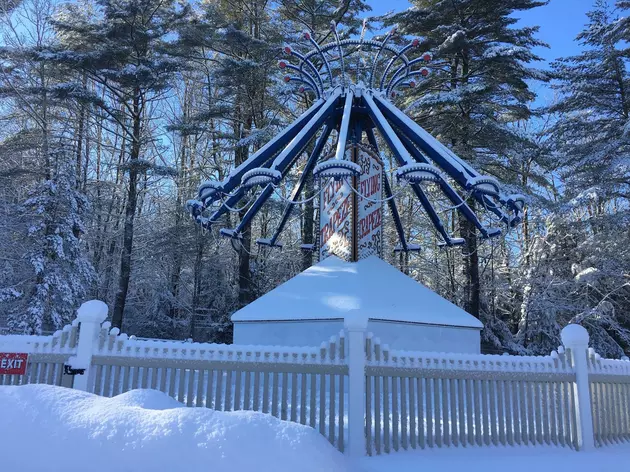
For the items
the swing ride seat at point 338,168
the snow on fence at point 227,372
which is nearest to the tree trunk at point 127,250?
the swing ride seat at point 338,168

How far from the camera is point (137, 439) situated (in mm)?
3342

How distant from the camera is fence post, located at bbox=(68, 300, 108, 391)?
6172 millimetres

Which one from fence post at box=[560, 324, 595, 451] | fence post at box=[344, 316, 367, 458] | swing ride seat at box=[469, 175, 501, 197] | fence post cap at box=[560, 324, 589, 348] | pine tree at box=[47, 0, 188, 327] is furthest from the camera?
pine tree at box=[47, 0, 188, 327]

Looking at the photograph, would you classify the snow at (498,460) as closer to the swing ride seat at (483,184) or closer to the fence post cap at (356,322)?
the fence post cap at (356,322)

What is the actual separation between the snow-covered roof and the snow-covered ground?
5810 mm

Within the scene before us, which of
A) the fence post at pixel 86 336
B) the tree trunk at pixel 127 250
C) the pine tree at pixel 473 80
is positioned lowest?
the fence post at pixel 86 336

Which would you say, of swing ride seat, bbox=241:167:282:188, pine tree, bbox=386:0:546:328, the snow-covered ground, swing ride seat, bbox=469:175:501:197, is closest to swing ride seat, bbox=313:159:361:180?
swing ride seat, bbox=241:167:282:188

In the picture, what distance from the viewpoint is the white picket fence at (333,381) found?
19.5ft

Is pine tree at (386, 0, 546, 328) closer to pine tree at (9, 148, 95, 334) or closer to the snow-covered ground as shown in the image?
pine tree at (9, 148, 95, 334)

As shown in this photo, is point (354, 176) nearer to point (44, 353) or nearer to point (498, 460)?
point (498, 460)

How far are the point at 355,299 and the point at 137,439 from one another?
6.90 meters

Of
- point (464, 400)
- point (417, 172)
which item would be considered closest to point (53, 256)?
point (417, 172)

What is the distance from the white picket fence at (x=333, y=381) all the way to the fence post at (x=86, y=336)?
0.01m

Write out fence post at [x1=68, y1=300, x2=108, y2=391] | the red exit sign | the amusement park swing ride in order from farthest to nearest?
the amusement park swing ride → the red exit sign → fence post at [x1=68, y1=300, x2=108, y2=391]
